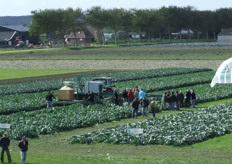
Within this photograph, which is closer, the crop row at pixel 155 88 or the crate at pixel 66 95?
the crop row at pixel 155 88

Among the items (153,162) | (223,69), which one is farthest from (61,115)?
(223,69)

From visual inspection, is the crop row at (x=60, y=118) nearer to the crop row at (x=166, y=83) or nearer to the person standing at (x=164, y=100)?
the person standing at (x=164, y=100)

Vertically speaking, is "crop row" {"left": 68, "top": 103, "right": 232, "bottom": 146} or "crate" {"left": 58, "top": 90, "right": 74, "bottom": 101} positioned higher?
"crate" {"left": 58, "top": 90, "right": 74, "bottom": 101}

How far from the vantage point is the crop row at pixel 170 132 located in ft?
104

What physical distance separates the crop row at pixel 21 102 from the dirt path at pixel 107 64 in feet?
133

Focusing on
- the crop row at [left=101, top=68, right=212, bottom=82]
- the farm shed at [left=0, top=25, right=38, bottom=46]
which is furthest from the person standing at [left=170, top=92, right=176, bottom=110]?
the farm shed at [left=0, top=25, right=38, bottom=46]

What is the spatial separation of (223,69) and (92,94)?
83.9ft

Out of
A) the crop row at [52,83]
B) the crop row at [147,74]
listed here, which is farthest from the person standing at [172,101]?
the crop row at [147,74]

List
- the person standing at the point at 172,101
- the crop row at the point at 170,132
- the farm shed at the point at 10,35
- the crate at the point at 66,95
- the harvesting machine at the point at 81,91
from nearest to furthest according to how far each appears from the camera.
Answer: the crop row at the point at 170,132
the person standing at the point at 172,101
the crate at the point at 66,95
the harvesting machine at the point at 81,91
the farm shed at the point at 10,35

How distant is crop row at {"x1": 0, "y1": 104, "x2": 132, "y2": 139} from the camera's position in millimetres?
36097

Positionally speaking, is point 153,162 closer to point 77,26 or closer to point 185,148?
point 185,148

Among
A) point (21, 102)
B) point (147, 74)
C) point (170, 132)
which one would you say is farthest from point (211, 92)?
point (170, 132)

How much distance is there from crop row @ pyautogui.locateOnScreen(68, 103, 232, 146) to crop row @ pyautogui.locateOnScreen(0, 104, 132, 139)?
367 cm

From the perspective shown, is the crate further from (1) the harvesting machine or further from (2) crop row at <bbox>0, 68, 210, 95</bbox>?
(2) crop row at <bbox>0, 68, 210, 95</bbox>
